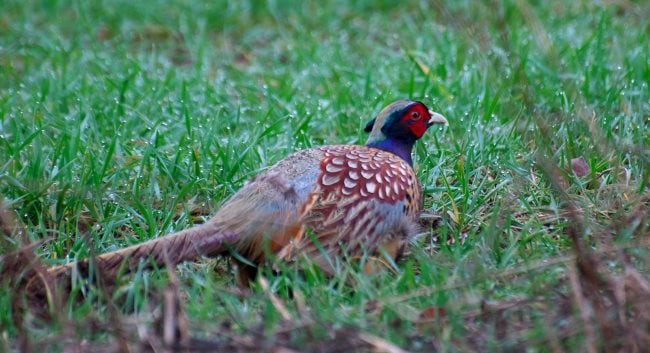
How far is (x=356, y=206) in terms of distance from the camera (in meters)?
3.88

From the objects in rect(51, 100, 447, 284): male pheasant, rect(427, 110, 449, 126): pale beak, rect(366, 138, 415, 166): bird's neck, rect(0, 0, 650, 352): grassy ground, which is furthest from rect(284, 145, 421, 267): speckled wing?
rect(427, 110, 449, 126): pale beak

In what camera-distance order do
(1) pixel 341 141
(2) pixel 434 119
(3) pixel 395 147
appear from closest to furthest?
(3) pixel 395 147
(2) pixel 434 119
(1) pixel 341 141

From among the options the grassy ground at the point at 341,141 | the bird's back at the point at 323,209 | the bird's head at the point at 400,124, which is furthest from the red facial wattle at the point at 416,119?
the bird's back at the point at 323,209

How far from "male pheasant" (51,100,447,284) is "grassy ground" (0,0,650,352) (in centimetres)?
12

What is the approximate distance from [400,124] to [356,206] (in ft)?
2.22

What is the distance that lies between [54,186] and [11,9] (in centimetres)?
338

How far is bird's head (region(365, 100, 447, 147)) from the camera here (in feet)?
14.5

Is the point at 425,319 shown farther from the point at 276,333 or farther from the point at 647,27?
the point at 647,27

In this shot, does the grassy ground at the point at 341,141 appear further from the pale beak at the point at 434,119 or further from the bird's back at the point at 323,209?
the pale beak at the point at 434,119

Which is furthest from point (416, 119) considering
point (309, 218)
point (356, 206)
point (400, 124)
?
point (309, 218)

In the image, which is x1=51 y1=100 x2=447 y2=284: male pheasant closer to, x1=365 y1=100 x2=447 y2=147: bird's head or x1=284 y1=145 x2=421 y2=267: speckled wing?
x1=284 y1=145 x2=421 y2=267: speckled wing

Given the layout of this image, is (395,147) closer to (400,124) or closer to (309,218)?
(400,124)

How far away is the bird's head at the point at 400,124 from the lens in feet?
14.5

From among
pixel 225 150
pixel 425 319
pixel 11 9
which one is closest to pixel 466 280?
pixel 425 319
